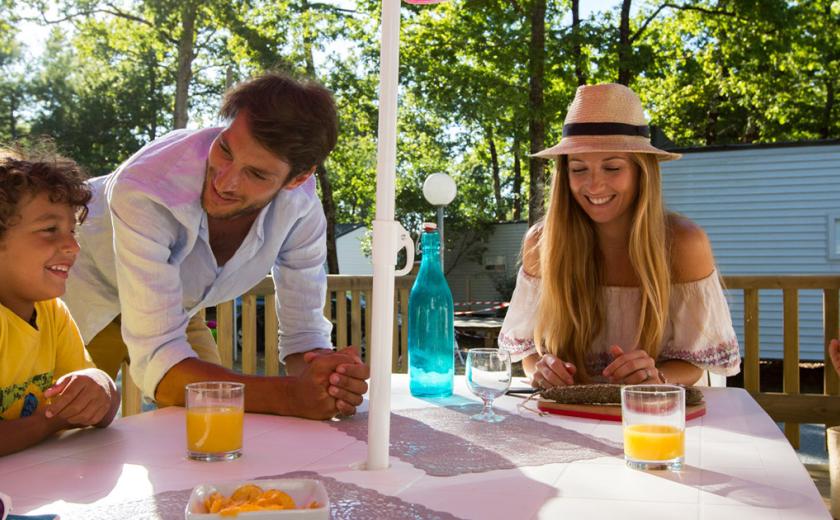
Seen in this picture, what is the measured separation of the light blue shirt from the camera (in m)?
1.87

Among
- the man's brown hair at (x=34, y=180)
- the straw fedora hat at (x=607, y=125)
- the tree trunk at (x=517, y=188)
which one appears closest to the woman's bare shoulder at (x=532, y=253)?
the straw fedora hat at (x=607, y=125)

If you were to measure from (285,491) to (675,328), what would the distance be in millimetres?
1759

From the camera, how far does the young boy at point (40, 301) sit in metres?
1.62

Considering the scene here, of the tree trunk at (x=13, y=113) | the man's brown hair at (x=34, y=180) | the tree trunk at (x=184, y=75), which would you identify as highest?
the tree trunk at (x=13, y=113)

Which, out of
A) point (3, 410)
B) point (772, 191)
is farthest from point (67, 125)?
point (3, 410)

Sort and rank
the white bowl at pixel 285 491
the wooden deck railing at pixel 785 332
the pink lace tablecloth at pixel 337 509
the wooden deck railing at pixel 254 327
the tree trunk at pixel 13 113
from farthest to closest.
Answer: the tree trunk at pixel 13 113 → the wooden deck railing at pixel 785 332 → the wooden deck railing at pixel 254 327 → the pink lace tablecloth at pixel 337 509 → the white bowl at pixel 285 491

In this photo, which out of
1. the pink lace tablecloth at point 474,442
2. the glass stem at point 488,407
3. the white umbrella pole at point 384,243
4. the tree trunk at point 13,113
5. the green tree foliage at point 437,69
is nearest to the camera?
the white umbrella pole at point 384,243

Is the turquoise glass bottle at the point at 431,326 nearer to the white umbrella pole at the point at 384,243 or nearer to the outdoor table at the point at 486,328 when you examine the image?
the white umbrella pole at the point at 384,243

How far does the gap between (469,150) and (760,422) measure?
2800 centimetres

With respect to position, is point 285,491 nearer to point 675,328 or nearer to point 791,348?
point 675,328

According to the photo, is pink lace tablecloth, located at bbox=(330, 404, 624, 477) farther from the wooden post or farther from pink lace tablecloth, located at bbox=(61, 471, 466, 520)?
the wooden post

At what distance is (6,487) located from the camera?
1202 millimetres

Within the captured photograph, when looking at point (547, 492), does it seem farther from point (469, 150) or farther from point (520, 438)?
point (469, 150)

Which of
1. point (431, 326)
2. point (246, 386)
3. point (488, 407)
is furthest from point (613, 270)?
point (246, 386)
